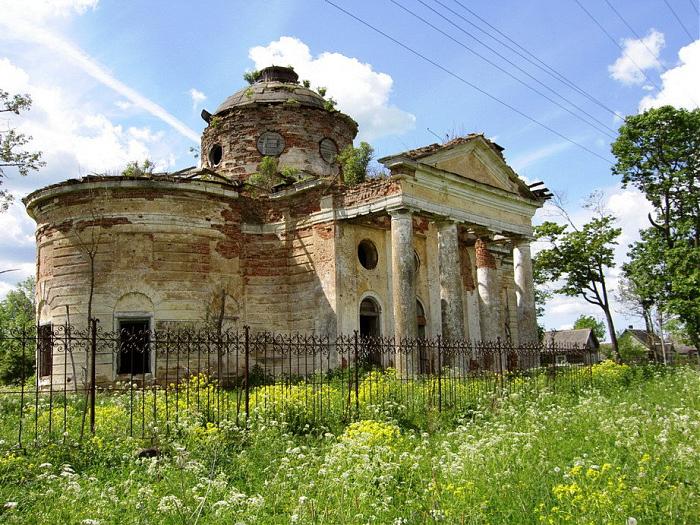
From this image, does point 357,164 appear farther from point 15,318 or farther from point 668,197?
point 15,318

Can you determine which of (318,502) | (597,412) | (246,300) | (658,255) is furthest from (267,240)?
(658,255)

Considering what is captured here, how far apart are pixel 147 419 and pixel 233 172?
1443 centimetres

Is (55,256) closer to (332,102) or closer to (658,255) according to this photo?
(332,102)

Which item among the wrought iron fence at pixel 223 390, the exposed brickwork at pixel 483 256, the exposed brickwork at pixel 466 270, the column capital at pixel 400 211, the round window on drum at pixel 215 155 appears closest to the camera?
the wrought iron fence at pixel 223 390

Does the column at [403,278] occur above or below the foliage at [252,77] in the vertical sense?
below

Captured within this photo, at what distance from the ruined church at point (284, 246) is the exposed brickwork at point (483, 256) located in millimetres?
932

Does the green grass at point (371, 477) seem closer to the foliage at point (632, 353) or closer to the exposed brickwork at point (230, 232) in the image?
the exposed brickwork at point (230, 232)

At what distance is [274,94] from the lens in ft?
78.6

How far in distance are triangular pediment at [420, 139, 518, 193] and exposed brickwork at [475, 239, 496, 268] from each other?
7.44 ft

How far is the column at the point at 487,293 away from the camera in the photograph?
22.7m

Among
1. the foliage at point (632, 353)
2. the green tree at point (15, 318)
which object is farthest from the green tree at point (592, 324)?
the green tree at point (15, 318)

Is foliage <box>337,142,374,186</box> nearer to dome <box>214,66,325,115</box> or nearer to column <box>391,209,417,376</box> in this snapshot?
column <box>391,209,417,376</box>

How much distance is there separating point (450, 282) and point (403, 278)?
6.59 feet

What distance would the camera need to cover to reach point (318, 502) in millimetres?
5676
